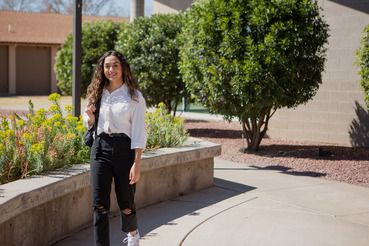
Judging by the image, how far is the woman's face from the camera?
4480 millimetres

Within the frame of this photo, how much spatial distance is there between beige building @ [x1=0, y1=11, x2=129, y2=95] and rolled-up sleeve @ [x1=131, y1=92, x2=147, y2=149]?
32601 millimetres

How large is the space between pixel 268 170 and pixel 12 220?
5796mm

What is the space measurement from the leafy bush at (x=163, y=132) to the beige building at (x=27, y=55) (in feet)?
96.7

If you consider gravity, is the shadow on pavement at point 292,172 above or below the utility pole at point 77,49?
below

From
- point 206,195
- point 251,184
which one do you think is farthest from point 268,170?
point 206,195

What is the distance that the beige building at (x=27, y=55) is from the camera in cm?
3503

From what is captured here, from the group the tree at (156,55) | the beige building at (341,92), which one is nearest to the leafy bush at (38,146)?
the tree at (156,55)

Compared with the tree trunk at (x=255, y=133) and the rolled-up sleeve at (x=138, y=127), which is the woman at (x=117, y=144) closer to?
the rolled-up sleeve at (x=138, y=127)

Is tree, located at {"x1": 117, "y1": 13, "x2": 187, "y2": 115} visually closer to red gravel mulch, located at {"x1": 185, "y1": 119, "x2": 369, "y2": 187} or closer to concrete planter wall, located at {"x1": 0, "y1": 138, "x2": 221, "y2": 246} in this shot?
red gravel mulch, located at {"x1": 185, "y1": 119, "x2": 369, "y2": 187}

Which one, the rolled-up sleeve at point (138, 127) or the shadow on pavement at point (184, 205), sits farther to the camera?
the shadow on pavement at point (184, 205)

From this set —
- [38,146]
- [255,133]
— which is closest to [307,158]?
[255,133]

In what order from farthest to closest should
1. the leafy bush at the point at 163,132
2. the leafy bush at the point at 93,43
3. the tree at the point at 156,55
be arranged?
the leafy bush at the point at 93,43
the tree at the point at 156,55
the leafy bush at the point at 163,132

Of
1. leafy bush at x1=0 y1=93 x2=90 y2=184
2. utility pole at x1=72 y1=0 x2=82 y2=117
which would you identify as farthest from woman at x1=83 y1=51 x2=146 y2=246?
utility pole at x1=72 y1=0 x2=82 y2=117

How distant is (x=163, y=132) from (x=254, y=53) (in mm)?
3186
